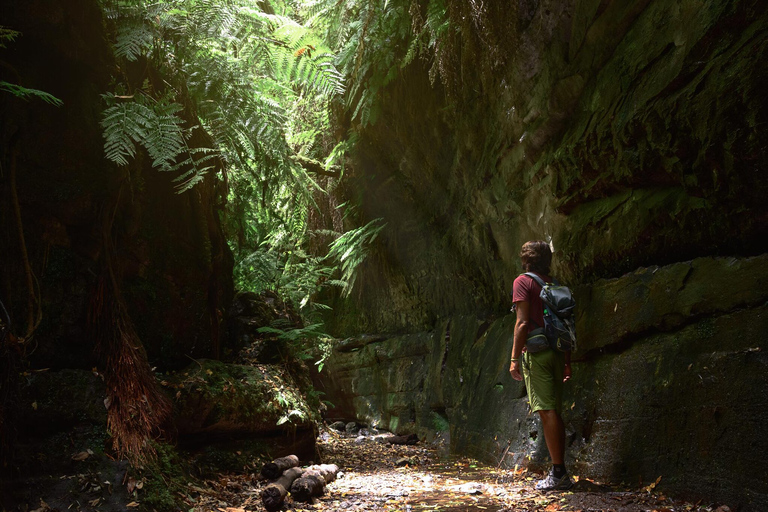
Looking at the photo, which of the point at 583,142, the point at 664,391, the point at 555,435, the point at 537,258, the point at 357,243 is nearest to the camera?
the point at 664,391

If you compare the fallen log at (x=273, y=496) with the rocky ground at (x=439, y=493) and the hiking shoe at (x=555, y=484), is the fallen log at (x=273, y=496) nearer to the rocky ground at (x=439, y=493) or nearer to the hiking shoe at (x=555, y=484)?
the rocky ground at (x=439, y=493)

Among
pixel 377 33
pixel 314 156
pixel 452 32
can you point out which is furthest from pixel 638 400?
pixel 314 156

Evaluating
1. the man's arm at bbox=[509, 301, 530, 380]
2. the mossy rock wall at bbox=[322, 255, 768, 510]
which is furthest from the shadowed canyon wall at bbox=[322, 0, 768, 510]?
the man's arm at bbox=[509, 301, 530, 380]

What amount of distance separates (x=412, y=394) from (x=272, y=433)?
378cm

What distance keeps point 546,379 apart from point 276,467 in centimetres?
243

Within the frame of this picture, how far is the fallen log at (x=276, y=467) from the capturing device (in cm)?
402

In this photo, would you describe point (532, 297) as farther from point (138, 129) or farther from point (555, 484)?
point (138, 129)

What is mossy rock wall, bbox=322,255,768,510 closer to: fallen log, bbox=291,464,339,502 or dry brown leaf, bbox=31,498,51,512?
fallen log, bbox=291,464,339,502

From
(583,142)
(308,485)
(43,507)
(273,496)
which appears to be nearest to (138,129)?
(43,507)

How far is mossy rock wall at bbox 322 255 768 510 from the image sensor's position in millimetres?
2602

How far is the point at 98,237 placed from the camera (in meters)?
3.71

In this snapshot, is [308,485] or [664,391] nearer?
[664,391]

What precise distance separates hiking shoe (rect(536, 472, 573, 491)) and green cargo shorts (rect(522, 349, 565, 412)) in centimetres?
50

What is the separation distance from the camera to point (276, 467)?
405cm
